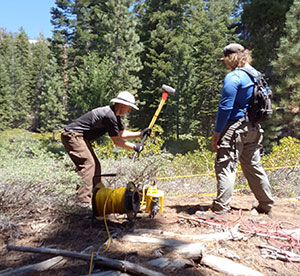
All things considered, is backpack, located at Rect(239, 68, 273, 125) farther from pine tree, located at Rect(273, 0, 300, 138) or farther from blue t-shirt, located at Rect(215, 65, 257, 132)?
pine tree, located at Rect(273, 0, 300, 138)

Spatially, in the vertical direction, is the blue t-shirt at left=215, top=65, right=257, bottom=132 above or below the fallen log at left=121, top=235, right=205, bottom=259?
above

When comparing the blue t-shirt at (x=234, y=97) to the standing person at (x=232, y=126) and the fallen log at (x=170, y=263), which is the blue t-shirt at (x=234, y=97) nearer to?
the standing person at (x=232, y=126)

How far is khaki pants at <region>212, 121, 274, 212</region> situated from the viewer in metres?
3.71

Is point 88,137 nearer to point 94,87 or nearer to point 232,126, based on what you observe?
point 232,126

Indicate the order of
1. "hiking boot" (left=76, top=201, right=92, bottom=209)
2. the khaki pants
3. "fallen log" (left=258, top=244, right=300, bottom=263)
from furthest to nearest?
"hiking boot" (left=76, top=201, right=92, bottom=209)
the khaki pants
"fallen log" (left=258, top=244, right=300, bottom=263)

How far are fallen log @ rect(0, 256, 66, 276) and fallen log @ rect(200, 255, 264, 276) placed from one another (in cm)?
129

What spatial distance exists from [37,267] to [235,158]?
2.51 meters

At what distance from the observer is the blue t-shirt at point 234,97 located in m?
3.55

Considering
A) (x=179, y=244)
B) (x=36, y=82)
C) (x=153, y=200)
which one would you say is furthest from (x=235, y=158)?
(x=36, y=82)

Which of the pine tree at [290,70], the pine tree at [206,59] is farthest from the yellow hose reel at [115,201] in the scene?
the pine tree at [206,59]

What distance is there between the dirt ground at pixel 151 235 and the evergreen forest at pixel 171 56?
9.51 metres

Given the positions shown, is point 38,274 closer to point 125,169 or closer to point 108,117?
point 108,117

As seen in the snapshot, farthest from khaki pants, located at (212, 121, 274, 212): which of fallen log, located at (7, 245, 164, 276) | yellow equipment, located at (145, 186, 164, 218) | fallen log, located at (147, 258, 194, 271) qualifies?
fallen log, located at (7, 245, 164, 276)

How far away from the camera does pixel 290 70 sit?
12.1 metres
